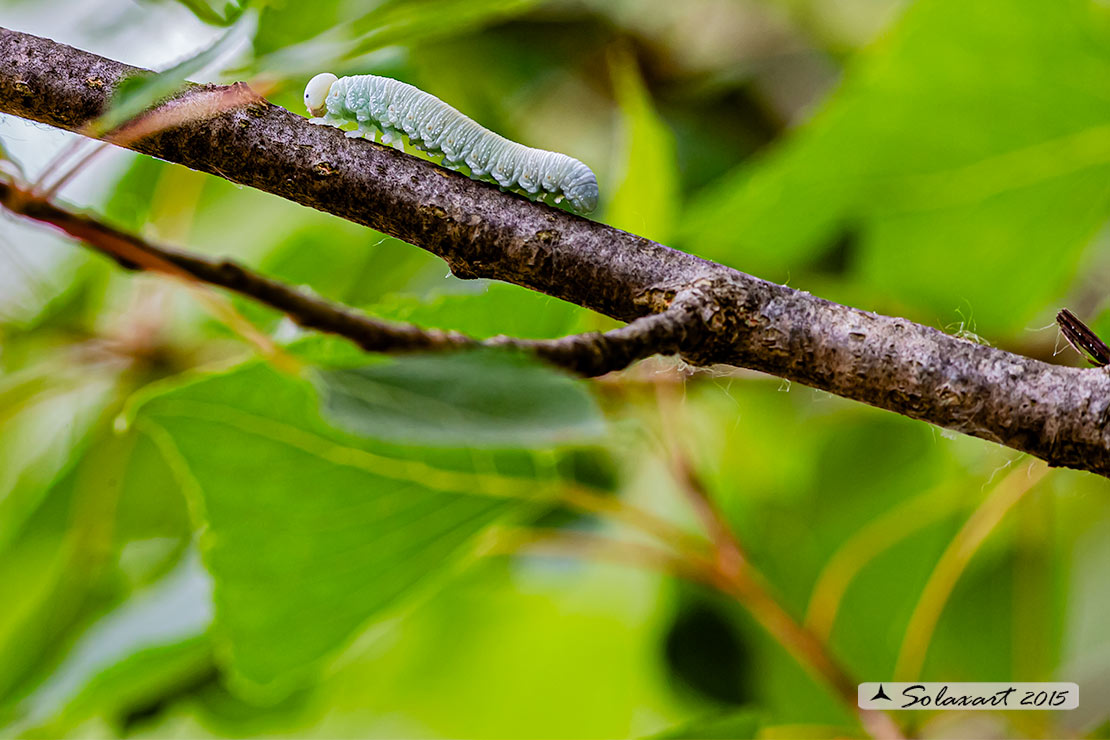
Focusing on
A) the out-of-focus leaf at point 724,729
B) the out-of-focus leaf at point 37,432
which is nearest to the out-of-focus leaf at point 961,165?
the out-of-focus leaf at point 724,729

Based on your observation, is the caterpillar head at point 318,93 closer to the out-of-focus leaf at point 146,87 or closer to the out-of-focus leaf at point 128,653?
the out-of-focus leaf at point 146,87

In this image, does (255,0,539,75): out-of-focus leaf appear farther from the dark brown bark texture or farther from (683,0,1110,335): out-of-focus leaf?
(683,0,1110,335): out-of-focus leaf

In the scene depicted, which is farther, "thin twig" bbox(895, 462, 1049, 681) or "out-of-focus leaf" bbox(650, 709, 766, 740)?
"thin twig" bbox(895, 462, 1049, 681)

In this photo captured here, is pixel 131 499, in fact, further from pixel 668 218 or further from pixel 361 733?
pixel 668 218

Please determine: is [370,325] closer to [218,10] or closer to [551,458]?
[218,10]

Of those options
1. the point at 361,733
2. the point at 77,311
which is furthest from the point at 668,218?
the point at 361,733

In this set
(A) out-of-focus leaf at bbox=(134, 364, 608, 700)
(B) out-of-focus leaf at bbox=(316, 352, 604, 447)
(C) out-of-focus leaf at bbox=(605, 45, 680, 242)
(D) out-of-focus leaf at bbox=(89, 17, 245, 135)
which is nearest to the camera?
(B) out-of-focus leaf at bbox=(316, 352, 604, 447)

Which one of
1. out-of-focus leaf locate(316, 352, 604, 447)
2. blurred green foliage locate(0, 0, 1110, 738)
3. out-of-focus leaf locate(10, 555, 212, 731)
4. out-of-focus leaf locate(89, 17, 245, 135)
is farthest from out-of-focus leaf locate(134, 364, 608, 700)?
out-of-focus leaf locate(316, 352, 604, 447)
